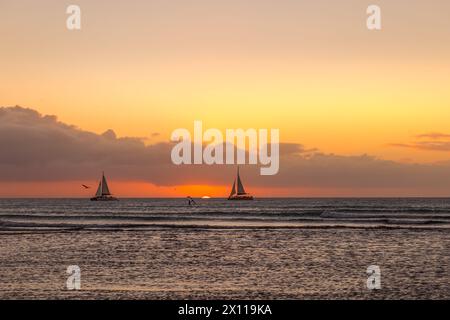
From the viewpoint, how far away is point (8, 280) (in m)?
32.2

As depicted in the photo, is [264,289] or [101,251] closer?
[264,289]

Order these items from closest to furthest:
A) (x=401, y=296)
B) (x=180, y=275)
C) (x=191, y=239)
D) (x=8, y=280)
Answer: (x=401, y=296), (x=8, y=280), (x=180, y=275), (x=191, y=239)

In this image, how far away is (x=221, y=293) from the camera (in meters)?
29.0

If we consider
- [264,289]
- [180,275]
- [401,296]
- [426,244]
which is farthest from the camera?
[426,244]

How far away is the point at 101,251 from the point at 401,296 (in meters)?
26.3

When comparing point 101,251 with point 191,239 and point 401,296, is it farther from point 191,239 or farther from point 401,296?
point 401,296

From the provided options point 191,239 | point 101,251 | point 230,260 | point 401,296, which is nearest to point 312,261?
point 230,260

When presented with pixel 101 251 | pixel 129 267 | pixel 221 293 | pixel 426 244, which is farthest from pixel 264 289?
pixel 426 244
